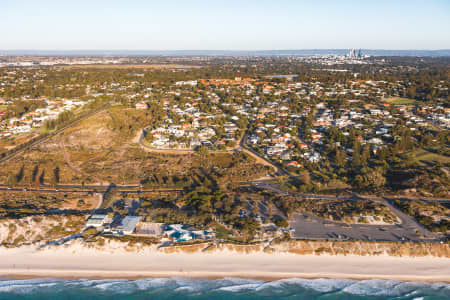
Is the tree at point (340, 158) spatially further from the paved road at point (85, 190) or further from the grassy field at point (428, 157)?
the paved road at point (85, 190)

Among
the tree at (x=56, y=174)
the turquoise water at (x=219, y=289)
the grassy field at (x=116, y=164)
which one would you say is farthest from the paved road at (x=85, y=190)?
the turquoise water at (x=219, y=289)

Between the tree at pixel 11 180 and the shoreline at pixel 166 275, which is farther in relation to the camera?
the tree at pixel 11 180

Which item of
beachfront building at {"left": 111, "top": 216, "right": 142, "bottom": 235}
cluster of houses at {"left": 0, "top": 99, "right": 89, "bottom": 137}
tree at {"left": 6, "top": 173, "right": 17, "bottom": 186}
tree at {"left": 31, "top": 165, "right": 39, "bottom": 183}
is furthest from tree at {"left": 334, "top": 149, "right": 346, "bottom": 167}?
cluster of houses at {"left": 0, "top": 99, "right": 89, "bottom": 137}

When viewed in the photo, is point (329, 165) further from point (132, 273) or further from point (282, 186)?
point (132, 273)

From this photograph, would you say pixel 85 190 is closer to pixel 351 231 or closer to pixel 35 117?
pixel 351 231

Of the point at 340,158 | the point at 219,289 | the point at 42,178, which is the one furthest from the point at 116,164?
the point at 340,158

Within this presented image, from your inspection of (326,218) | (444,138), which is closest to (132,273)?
(326,218)
